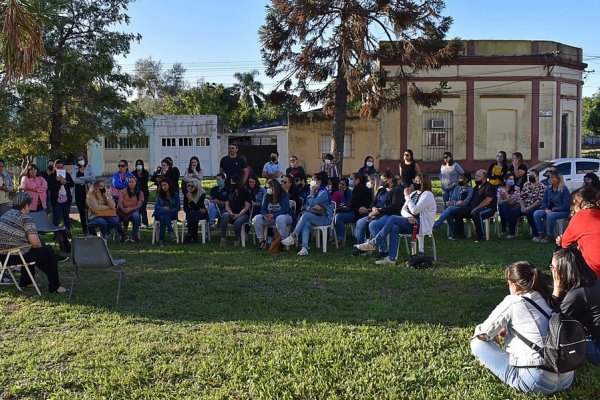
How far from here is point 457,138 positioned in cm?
2845

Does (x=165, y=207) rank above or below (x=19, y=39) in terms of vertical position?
below

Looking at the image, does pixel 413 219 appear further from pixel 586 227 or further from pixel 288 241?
pixel 586 227

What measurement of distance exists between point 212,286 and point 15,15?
5.15m

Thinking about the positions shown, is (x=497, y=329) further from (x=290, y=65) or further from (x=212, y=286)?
(x=290, y=65)

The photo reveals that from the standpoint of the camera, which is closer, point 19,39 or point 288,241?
point 19,39

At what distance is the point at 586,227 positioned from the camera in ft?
20.6

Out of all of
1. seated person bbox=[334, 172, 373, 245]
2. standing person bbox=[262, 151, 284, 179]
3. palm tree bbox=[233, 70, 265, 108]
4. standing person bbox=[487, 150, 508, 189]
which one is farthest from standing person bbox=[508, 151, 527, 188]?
palm tree bbox=[233, 70, 265, 108]

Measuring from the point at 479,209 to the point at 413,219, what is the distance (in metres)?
2.86

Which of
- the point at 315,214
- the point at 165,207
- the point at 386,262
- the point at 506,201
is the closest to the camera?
the point at 386,262

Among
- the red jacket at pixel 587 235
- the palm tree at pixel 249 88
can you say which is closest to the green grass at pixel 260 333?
the red jacket at pixel 587 235

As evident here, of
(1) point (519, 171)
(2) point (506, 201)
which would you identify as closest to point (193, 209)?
(2) point (506, 201)

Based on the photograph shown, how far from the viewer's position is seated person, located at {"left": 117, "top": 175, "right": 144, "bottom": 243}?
40.3 feet

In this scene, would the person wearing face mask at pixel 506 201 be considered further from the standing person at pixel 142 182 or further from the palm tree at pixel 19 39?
the palm tree at pixel 19 39

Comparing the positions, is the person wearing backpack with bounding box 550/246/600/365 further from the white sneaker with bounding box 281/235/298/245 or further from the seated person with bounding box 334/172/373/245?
the seated person with bounding box 334/172/373/245
